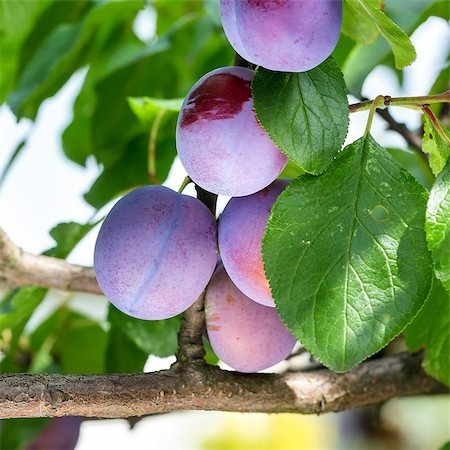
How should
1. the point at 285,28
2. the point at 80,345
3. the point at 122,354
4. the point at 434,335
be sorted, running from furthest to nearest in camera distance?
the point at 80,345 → the point at 122,354 → the point at 434,335 → the point at 285,28

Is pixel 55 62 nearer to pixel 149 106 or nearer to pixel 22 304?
pixel 149 106

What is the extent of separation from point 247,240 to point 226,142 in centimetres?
6

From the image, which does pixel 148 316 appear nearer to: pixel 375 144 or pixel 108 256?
pixel 108 256

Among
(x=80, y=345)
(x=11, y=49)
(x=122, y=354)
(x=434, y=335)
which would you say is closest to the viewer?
(x=434, y=335)

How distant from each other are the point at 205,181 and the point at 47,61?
43 cm

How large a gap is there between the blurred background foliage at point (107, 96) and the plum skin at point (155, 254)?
0.50 ft

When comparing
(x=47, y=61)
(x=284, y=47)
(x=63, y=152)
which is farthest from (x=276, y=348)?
(x=63, y=152)

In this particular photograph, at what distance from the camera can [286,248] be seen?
0.41 metres

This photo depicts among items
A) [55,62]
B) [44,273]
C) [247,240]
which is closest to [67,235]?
[44,273]

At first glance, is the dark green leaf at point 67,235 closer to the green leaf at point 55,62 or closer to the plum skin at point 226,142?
the green leaf at point 55,62

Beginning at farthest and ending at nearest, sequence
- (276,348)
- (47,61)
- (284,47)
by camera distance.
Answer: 1. (47,61)
2. (276,348)
3. (284,47)

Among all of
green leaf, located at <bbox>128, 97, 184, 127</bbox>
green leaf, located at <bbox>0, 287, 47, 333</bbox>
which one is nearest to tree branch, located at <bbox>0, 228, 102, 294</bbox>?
green leaf, located at <bbox>0, 287, 47, 333</bbox>

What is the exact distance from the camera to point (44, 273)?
64cm

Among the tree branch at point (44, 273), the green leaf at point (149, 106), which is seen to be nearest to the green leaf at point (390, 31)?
the green leaf at point (149, 106)
